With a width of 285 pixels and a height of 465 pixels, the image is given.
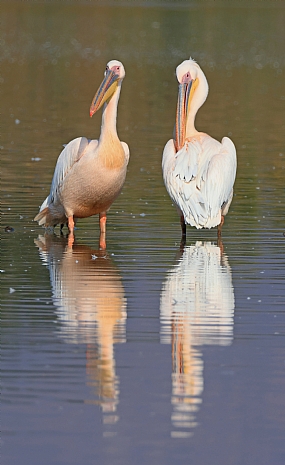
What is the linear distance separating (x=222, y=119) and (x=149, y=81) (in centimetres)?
866

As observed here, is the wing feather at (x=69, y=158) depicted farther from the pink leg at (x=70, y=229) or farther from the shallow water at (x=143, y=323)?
the shallow water at (x=143, y=323)

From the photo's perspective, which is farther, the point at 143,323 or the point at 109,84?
the point at 109,84

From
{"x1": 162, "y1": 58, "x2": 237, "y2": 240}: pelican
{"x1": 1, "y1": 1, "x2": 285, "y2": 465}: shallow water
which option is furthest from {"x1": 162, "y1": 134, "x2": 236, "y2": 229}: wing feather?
{"x1": 1, "y1": 1, "x2": 285, "y2": 465}: shallow water

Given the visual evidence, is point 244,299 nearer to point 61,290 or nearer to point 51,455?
point 61,290

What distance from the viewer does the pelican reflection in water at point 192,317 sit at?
4.92 metres

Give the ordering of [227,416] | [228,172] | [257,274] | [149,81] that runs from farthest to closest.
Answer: [149,81], [228,172], [257,274], [227,416]

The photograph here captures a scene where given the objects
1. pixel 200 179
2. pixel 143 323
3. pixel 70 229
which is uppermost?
pixel 200 179

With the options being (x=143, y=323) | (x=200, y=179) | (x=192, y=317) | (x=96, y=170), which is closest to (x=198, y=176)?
(x=200, y=179)

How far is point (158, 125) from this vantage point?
58.9ft

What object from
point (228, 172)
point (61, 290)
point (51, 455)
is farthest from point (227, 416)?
point (228, 172)

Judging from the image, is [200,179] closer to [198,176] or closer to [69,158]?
[198,176]

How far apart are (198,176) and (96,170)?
2.93 ft

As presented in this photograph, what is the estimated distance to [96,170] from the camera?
29.2 ft

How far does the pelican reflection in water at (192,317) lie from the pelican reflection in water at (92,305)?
293 millimetres
